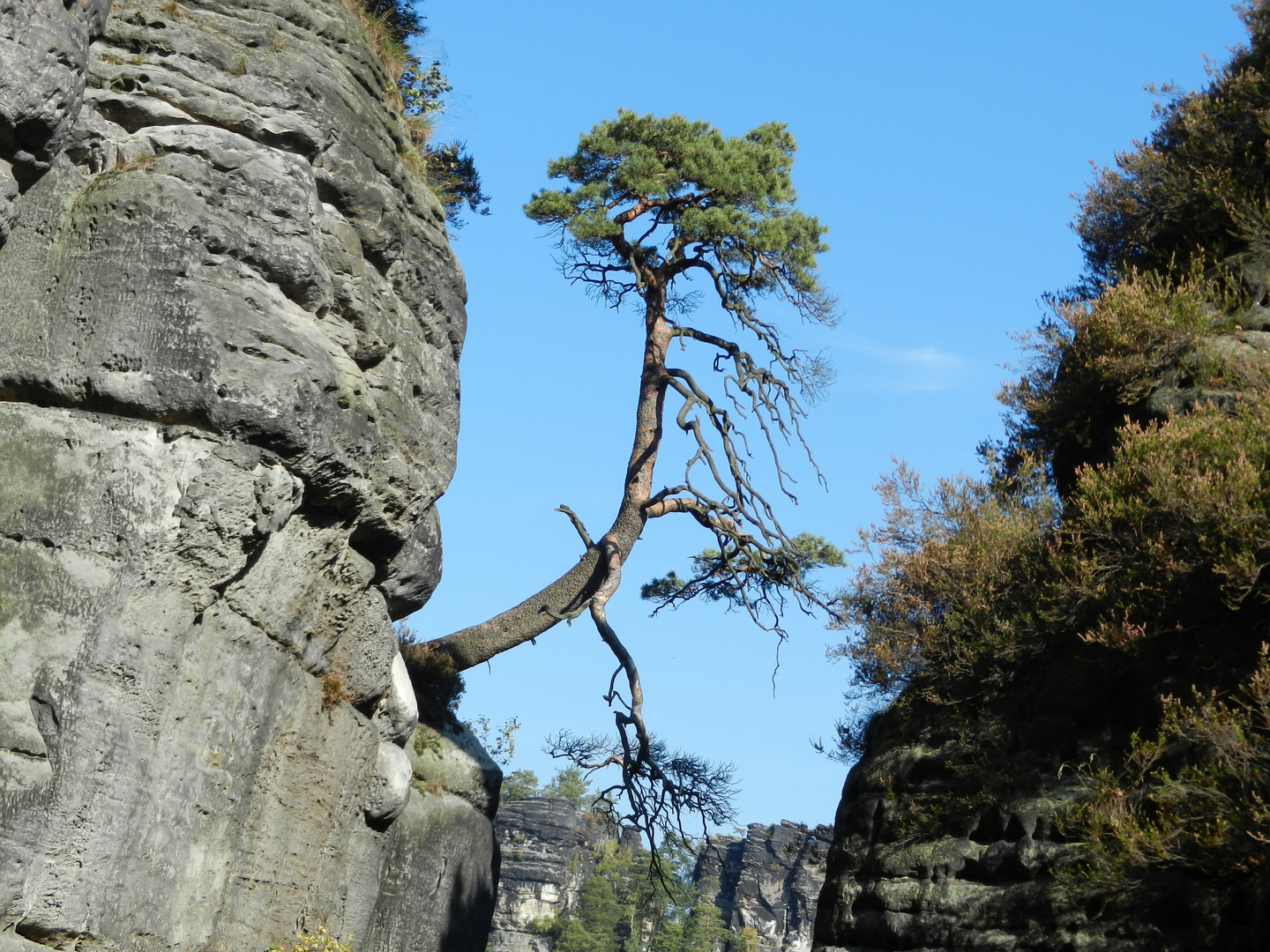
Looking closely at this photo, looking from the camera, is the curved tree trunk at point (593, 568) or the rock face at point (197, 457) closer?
the rock face at point (197, 457)

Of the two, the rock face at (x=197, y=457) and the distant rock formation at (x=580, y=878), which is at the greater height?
the distant rock formation at (x=580, y=878)

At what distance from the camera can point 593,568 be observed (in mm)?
15688

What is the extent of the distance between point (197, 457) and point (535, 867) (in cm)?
5021

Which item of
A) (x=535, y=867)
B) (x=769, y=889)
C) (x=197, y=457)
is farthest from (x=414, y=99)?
(x=769, y=889)

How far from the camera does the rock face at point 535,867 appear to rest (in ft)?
172

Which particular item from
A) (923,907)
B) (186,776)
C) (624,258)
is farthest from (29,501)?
(624,258)

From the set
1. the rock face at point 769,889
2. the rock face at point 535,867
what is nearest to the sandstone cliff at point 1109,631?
the rock face at point 535,867

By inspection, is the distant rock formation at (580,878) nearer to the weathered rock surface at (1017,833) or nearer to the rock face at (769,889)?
the rock face at (769,889)

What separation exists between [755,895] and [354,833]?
53.6 meters

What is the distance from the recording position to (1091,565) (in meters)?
8.63

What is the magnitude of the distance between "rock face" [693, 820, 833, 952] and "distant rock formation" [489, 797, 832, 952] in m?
0.04

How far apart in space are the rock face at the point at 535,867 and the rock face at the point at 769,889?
5.72 m

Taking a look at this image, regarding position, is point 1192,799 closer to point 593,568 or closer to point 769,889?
point 593,568

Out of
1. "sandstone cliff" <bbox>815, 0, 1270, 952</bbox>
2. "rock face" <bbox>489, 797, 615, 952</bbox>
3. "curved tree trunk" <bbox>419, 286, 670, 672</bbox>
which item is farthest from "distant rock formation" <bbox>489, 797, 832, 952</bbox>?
Answer: "sandstone cliff" <bbox>815, 0, 1270, 952</bbox>
